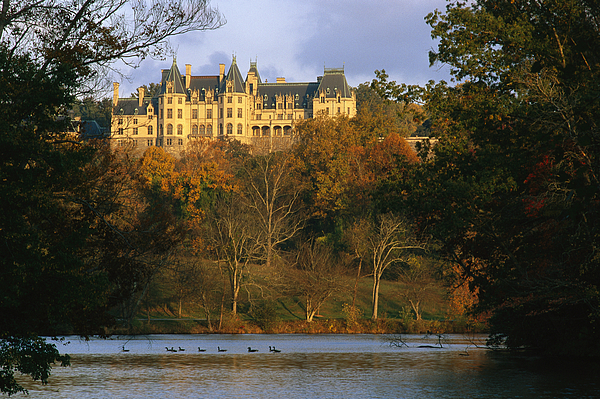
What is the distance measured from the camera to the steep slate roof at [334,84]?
14050cm

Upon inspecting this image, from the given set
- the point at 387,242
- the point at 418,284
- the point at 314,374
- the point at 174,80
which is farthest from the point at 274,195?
the point at 174,80

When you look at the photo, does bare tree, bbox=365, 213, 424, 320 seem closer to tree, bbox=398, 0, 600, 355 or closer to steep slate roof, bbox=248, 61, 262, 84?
tree, bbox=398, 0, 600, 355

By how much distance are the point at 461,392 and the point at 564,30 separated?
10.6m

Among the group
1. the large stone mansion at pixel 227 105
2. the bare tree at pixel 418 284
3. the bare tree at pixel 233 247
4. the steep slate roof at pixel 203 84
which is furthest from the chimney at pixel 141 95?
the bare tree at pixel 418 284

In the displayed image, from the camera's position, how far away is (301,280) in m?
49.1

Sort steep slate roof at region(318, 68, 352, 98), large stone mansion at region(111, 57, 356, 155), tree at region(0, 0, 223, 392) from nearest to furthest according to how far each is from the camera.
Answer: tree at region(0, 0, 223, 392) → steep slate roof at region(318, 68, 352, 98) → large stone mansion at region(111, 57, 356, 155)

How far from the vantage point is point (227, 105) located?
14112cm

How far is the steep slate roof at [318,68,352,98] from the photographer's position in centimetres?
14050

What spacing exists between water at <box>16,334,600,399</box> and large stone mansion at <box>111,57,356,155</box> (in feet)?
359

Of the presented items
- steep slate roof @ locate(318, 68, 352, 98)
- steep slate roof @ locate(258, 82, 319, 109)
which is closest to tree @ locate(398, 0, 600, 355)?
steep slate roof @ locate(318, 68, 352, 98)

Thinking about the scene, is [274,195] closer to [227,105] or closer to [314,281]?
[314,281]

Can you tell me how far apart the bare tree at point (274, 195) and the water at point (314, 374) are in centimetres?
2554

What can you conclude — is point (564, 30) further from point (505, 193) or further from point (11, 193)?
point (11, 193)

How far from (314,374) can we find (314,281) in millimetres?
25522
